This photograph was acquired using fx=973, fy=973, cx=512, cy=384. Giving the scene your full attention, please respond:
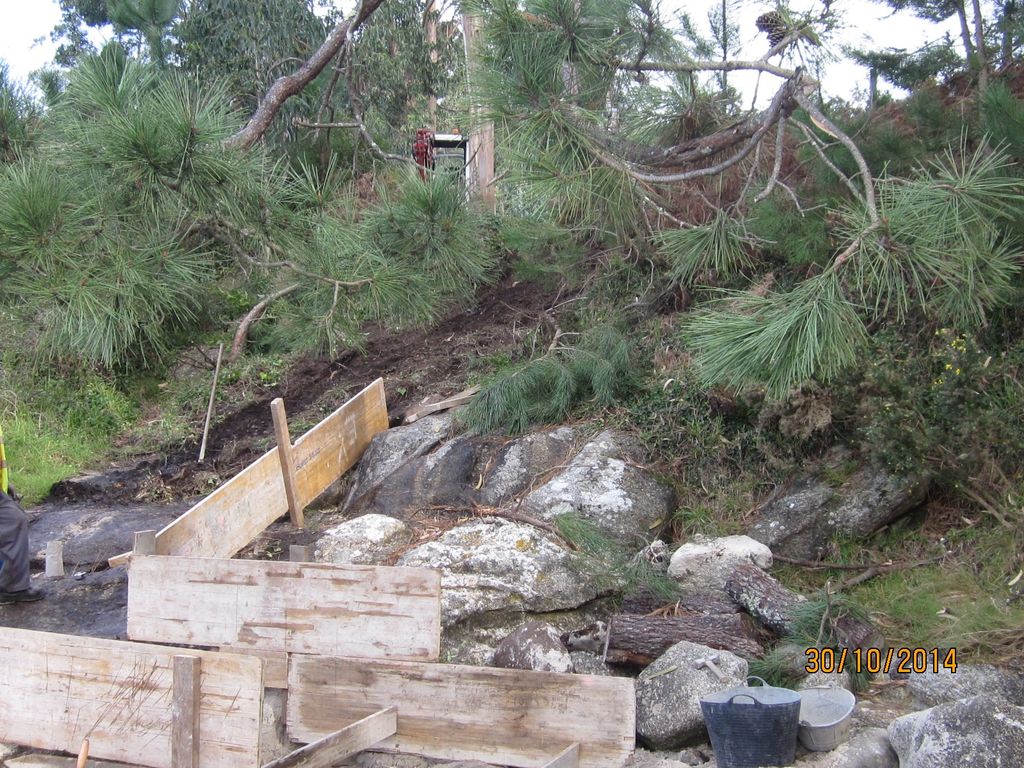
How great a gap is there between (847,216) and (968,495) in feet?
6.71

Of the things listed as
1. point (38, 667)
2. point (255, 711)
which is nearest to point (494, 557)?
point (255, 711)

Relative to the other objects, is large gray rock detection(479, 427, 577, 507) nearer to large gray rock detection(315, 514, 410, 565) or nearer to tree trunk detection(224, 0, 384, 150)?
large gray rock detection(315, 514, 410, 565)

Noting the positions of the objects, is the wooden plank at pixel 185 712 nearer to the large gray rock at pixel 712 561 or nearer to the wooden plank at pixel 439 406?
the large gray rock at pixel 712 561

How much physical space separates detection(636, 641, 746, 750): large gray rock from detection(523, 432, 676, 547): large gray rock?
1450 mm

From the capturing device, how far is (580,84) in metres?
4.48

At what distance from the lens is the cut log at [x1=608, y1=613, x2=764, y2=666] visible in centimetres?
429

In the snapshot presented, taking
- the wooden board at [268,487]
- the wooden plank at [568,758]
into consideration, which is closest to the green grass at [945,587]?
the wooden plank at [568,758]

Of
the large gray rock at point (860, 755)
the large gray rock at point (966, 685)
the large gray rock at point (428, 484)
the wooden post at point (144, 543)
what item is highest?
the wooden post at point (144, 543)

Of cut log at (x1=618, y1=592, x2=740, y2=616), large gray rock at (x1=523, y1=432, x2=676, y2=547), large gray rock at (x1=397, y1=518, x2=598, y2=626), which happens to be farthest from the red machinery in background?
cut log at (x1=618, y1=592, x2=740, y2=616)

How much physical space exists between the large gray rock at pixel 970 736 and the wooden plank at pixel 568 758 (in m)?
1.16

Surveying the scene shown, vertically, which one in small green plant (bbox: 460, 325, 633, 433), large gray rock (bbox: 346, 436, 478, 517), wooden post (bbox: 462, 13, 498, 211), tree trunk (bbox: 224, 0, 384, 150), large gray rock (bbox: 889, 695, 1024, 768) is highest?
tree trunk (bbox: 224, 0, 384, 150)

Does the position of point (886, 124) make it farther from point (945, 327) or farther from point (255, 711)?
point (255, 711)

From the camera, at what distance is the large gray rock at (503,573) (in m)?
4.83

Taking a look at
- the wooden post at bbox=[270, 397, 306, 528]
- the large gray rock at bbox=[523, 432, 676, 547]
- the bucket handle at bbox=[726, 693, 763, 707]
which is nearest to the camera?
the bucket handle at bbox=[726, 693, 763, 707]
